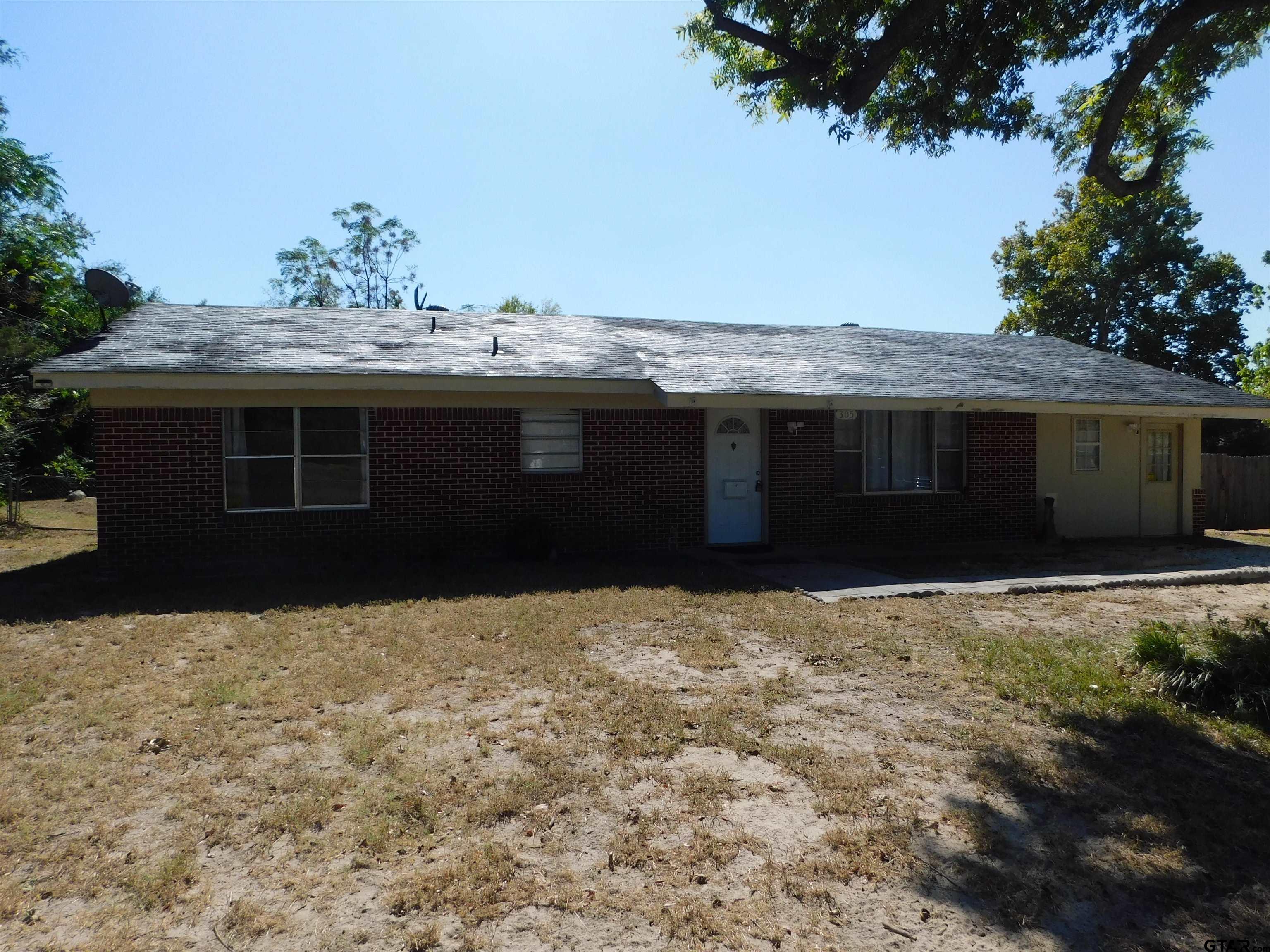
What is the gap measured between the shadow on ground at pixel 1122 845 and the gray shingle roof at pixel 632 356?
703cm

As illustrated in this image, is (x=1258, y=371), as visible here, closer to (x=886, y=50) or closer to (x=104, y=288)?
(x=886, y=50)

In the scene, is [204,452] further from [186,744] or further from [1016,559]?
[1016,559]

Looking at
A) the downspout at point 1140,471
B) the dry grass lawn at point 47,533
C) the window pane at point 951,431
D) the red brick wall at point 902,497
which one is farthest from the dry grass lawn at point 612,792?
the downspout at point 1140,471

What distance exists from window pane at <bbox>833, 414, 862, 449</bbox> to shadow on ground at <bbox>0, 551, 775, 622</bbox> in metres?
3.31

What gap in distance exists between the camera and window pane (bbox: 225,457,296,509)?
1052 centimetres

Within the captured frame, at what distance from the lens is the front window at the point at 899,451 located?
514 inches

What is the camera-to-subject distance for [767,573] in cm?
1031

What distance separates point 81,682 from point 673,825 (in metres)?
4.56

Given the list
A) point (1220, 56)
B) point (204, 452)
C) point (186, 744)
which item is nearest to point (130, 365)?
point (204, 452)

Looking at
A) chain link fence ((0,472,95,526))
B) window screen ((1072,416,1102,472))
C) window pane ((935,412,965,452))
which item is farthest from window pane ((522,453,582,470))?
chain link fence ((0,472,95,526))

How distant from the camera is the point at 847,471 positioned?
13.1 metres

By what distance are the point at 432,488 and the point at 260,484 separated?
7.06 ft

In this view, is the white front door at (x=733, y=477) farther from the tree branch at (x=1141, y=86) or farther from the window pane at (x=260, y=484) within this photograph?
the window pane at (x=260, y=484)

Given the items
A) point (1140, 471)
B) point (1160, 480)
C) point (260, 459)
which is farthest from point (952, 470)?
point (260, 459)
